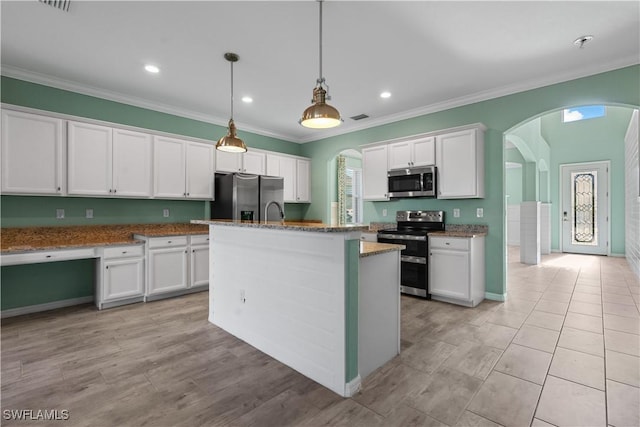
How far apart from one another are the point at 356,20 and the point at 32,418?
11.7ft

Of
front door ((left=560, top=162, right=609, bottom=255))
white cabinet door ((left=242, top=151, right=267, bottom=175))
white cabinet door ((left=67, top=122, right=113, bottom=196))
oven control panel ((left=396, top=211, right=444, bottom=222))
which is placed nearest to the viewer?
white cabinet door ((left=67, top=122, right=113, bottom=196))

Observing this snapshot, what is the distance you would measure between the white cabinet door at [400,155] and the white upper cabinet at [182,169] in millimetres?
2881

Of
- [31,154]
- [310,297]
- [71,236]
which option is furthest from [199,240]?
[310,297]

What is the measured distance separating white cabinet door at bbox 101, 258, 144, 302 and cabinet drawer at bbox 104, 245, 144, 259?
2.4 inches

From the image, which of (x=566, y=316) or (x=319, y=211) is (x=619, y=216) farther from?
(x=319, y=211)

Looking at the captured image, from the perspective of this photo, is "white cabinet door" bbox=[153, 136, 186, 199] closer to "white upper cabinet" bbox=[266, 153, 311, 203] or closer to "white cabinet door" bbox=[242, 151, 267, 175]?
"white cabinet door" bbox=[242, 151, 267, 175]

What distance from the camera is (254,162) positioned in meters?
5.44

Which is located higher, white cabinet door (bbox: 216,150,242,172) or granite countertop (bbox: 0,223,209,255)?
white cabinet door (bbox: 216,150,242,172)

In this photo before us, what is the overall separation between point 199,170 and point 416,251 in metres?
3.49

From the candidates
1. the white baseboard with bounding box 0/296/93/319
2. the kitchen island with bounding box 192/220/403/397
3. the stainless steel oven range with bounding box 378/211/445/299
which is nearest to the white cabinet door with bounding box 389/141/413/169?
the stainless steel oven range with bounding box 378/211/445/299

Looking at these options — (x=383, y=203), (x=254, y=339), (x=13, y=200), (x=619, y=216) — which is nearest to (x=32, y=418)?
(x=254, y=339)

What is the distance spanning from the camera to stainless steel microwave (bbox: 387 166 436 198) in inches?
171

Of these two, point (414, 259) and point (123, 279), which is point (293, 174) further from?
point (123, 279)

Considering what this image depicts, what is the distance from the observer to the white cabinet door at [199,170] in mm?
4617
